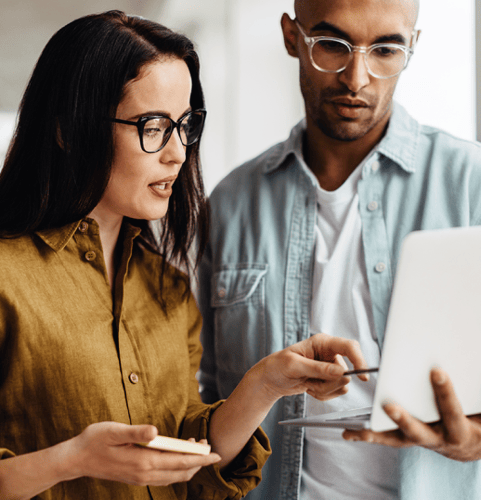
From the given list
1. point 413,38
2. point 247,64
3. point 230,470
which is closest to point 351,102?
point 413,38

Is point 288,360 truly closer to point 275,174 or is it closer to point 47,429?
point 47,429

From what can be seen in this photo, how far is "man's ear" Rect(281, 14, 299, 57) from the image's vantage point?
4.65ft

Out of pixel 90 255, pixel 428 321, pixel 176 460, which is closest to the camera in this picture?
pixel 428 321

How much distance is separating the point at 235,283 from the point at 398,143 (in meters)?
0.50

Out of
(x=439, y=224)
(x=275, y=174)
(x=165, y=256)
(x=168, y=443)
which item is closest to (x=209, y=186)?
(x=275, y=174)

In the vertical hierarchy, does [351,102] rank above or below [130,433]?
above

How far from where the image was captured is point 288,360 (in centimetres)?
104

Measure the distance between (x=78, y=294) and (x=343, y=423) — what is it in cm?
54

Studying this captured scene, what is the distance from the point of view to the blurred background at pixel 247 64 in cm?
180

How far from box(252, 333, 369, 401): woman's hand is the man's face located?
1.65 ft

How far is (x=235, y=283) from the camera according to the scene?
55.6 inches

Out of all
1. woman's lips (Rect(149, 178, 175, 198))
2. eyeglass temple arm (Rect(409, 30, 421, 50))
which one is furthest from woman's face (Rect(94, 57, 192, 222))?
eyeglass temple arm (Rect(409, 30, 421, 50))

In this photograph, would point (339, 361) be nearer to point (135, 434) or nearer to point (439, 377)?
point (439, 377)

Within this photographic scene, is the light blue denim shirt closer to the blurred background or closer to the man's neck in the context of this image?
the man's neck
